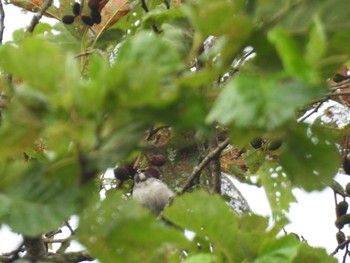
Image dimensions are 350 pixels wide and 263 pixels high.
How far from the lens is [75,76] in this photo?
25.2 inches

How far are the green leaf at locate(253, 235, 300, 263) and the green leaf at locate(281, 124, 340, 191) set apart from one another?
0.24m

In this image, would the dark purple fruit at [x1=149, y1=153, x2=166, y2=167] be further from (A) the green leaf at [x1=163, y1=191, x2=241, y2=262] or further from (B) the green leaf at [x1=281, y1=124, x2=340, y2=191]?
(B) the green leaf at [x1=281, y1=124, x2=340, y2=191]

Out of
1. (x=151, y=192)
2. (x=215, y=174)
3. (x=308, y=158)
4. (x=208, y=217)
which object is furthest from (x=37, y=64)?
(x=151, y=192)

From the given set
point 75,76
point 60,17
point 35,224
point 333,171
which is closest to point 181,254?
point 333,171

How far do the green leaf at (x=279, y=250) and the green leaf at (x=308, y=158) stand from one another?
24 centimetres

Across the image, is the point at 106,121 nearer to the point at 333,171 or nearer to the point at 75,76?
the point at 75,76

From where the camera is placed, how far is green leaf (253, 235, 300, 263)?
1152 mm

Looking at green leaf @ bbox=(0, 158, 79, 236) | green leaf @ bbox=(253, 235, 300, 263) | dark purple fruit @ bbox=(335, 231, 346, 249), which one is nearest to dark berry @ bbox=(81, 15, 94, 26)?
dark purple fruit @ bbox=(335, 231, 346, 249)

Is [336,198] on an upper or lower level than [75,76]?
upper

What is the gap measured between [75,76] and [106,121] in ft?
0.15

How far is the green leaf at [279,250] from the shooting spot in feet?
3.78

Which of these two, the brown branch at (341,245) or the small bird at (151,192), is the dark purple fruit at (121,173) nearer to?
the small bird at (151,192)

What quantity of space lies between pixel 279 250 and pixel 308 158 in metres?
0.35

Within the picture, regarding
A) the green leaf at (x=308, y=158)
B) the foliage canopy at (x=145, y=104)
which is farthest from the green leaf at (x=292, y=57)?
the green leaf at (x=308, y=158)
